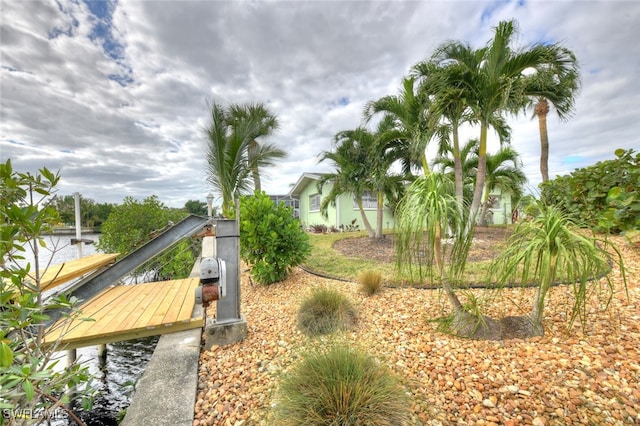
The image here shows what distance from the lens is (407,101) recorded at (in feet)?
24.0

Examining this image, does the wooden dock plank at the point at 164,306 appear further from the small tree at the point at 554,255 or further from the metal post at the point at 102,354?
the small tree at the point at 554,255

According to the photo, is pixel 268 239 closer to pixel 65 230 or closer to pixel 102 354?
pixel 102 354

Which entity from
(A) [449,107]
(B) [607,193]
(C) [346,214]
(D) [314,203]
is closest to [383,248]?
(A) [449,107]

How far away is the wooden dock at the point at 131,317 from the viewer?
2.60m

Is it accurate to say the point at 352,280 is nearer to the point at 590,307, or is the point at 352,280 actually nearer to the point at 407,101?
the point at 590,307

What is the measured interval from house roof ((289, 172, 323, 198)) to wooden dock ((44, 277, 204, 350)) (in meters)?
12.5

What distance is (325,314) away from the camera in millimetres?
2932

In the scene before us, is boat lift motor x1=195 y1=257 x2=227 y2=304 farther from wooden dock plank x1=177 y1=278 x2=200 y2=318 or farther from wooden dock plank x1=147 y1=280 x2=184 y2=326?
wooden dock plank x1=147 y1=280 x2=184 y2=326

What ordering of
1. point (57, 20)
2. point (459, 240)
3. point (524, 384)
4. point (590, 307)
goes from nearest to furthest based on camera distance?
point (524, 384) < point (459, 240) < point (590, 307) < point (57, 20)

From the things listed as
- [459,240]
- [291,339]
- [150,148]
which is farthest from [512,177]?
[150,148]

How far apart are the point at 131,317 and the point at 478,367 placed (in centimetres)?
357

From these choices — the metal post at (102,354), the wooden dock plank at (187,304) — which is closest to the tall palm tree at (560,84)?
the wooden dock plank at (187,304)

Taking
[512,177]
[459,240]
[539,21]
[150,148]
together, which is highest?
[539,21]

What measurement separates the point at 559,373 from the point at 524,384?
11.2 inches
